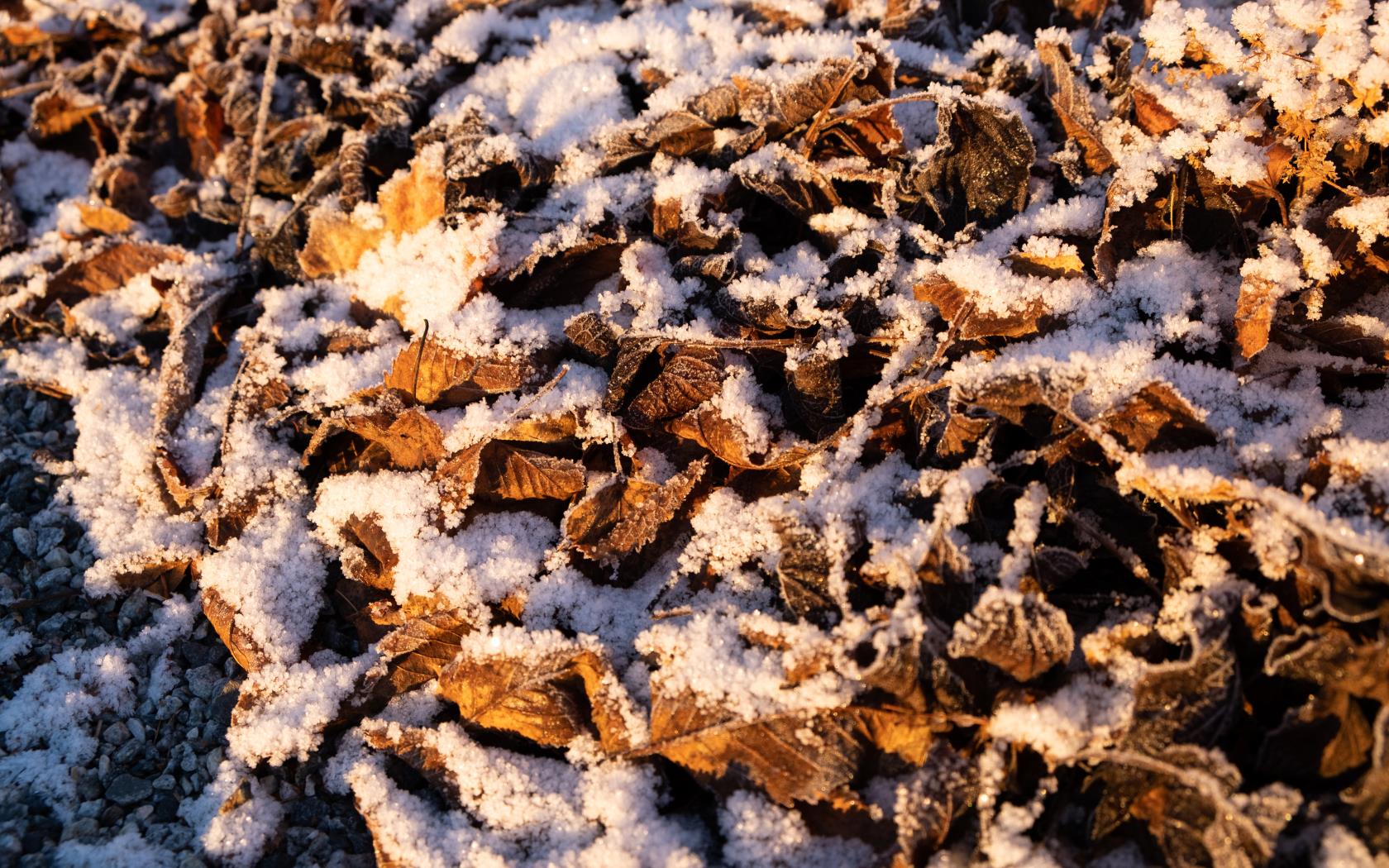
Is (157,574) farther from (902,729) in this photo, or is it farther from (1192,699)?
(1192,699)

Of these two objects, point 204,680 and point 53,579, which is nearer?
point 204,680

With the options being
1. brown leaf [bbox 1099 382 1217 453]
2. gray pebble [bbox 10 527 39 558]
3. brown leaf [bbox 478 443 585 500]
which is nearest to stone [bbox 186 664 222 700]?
gray pebble [bbox 10 527 39 558]

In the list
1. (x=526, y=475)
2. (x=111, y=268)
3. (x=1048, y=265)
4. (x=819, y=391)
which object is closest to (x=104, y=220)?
(x=111, y=268)

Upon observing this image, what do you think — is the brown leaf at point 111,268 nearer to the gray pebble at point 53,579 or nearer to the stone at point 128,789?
the gray pebble at point 53,579

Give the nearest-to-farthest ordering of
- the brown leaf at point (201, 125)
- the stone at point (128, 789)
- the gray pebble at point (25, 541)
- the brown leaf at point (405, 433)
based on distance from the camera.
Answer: the stone at point (128, 789) < the brown leaf at point (405, 433) < the gray pebble at point (25, 541) < the brown leaf at point (201, 125)

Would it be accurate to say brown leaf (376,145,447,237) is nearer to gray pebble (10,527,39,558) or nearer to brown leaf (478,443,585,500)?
brown leaf (478,443,585,500)

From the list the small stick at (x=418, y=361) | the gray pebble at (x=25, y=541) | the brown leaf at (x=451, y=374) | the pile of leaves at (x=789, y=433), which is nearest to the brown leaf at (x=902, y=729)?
the pile of leaves at (x=789, y=433)
